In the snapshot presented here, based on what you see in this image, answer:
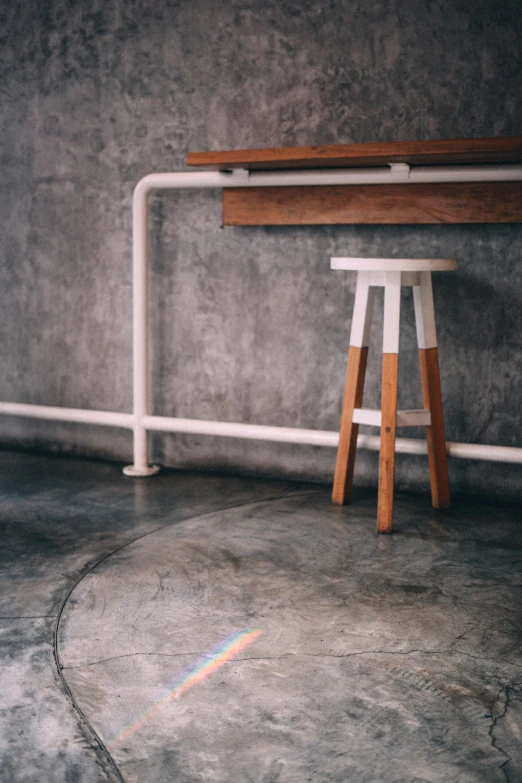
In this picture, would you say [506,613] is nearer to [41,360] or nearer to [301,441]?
[301,441]

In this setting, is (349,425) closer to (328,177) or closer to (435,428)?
(435,428)

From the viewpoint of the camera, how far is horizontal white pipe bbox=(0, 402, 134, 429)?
3.38 m

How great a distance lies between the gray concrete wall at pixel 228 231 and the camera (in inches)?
116

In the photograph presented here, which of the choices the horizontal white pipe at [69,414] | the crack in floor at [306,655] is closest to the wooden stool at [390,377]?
the crack in floor at [306,655]

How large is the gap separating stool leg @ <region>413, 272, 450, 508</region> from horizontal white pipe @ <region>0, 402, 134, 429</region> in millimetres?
1249

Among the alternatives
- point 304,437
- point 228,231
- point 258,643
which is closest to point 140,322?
point 228,231

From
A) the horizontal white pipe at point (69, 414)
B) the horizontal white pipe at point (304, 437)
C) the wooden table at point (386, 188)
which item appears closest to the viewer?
the wooden table at point (386, 188)

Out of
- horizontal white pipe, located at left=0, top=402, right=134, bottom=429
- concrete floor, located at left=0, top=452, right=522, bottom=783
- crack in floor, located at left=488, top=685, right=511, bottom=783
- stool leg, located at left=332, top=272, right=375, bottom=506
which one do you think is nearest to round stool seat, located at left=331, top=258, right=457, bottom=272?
stool leg, located at left=332, top=272, right=375, bottom=506

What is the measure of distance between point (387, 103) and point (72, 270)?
5.04 ft

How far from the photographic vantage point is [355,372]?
2.77 meters

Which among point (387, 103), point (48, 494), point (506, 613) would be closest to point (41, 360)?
point (48, 494)

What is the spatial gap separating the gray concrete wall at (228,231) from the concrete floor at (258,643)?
564 mm

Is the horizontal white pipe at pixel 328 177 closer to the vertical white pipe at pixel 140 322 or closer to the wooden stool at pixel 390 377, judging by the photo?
the vertical white pipe at pixel 140 322

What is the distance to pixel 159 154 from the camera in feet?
11.0
